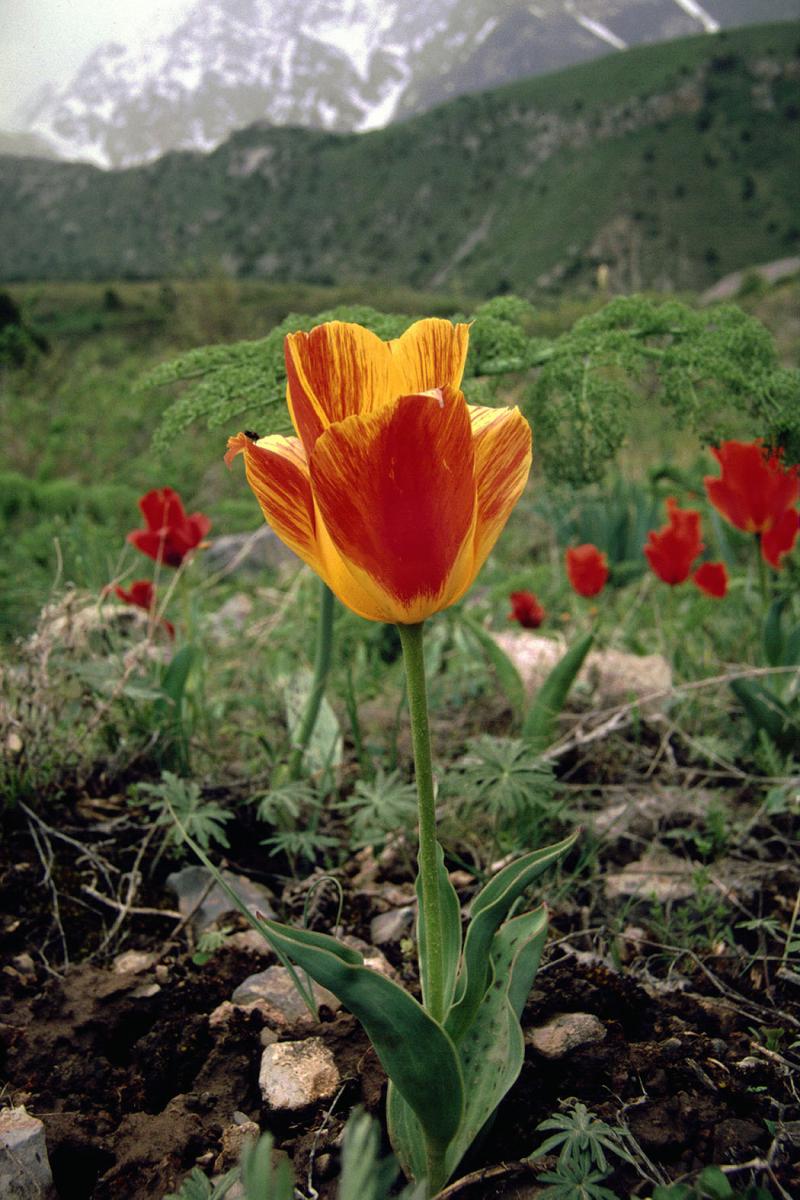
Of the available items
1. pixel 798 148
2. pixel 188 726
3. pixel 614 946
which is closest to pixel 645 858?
pixel 614 946

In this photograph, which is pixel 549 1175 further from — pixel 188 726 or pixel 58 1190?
pixel 188 726

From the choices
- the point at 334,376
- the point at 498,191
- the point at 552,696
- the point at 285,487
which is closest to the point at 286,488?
the point at 285,487

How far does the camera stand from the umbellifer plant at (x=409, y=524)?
A: 0.73 meters

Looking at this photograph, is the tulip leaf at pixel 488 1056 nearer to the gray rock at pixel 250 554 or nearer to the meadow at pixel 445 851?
the meadow at pixel 445 851

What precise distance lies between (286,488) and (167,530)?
1457 millimetres

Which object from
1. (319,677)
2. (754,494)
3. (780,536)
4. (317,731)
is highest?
(754,494)

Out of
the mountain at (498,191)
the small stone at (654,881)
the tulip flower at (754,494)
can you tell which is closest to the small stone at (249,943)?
the small stone at (654,881)

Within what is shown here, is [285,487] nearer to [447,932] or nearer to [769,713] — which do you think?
[447,932]

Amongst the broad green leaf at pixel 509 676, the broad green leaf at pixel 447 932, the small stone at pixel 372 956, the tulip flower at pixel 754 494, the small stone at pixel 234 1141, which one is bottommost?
the small stone at pixel 372 956

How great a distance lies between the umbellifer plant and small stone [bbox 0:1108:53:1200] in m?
0.38

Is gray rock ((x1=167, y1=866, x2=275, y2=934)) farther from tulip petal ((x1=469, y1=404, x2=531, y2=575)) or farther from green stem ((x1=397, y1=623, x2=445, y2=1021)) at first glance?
tulip petal ((x1=469, y1=404, x2=531, y2=575))

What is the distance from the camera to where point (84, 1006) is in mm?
1148

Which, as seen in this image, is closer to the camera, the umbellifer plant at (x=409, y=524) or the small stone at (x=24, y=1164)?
the umbellifer plant at (x=409, y=524)

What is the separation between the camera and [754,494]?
201 centimetres
